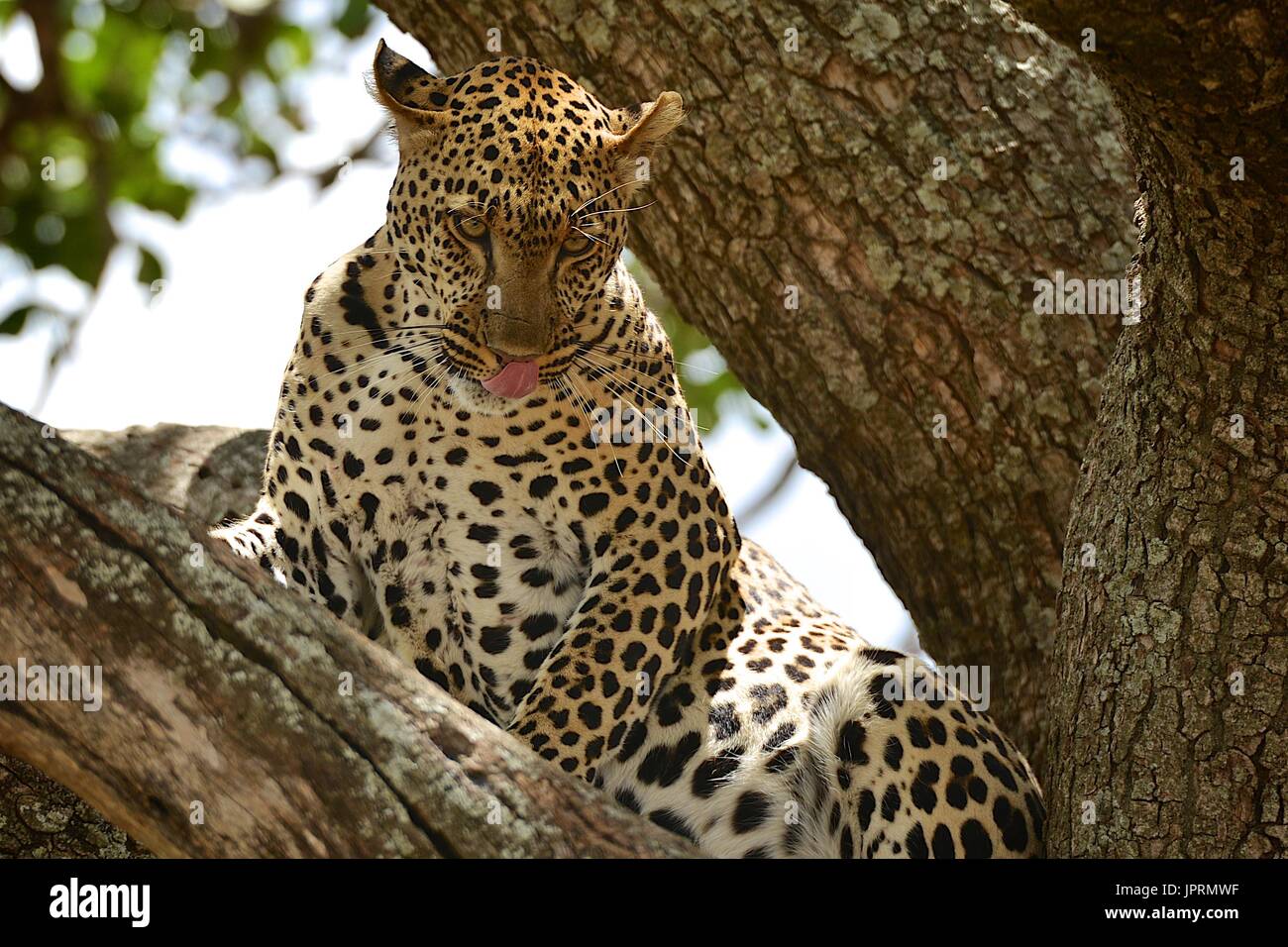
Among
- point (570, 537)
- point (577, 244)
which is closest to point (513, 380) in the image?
point (577, 244)

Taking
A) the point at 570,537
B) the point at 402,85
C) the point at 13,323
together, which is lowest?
the point at 570,537

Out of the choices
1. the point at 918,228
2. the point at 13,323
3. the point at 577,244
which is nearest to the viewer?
the point at 577,244

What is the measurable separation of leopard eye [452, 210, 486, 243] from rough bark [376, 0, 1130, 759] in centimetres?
175

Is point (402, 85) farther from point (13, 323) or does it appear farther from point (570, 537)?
point (13, 323)

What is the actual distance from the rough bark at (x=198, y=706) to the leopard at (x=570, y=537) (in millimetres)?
1666

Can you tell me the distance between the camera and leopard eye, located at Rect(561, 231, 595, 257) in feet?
17.4

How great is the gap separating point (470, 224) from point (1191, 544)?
8.20 feet

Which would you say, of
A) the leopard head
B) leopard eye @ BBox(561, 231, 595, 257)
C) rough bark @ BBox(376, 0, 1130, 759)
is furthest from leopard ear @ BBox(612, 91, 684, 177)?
rough bark @ BBox(376, 0, 1130, 759)

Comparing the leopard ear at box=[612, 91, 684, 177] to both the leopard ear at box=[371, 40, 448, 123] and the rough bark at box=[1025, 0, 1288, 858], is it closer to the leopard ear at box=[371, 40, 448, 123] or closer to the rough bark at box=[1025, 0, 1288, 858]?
the leopard ear at box=[371, 40, 448, 123]

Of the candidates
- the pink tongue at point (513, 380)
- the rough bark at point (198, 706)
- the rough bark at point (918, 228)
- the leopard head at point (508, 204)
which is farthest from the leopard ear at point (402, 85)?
the rough bark at point (198, 706)

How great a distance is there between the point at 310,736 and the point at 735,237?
365 centimetres

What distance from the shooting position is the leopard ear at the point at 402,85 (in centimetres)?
541

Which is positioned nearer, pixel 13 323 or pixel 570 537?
pixel 570 537

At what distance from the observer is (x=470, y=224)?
203 inches
